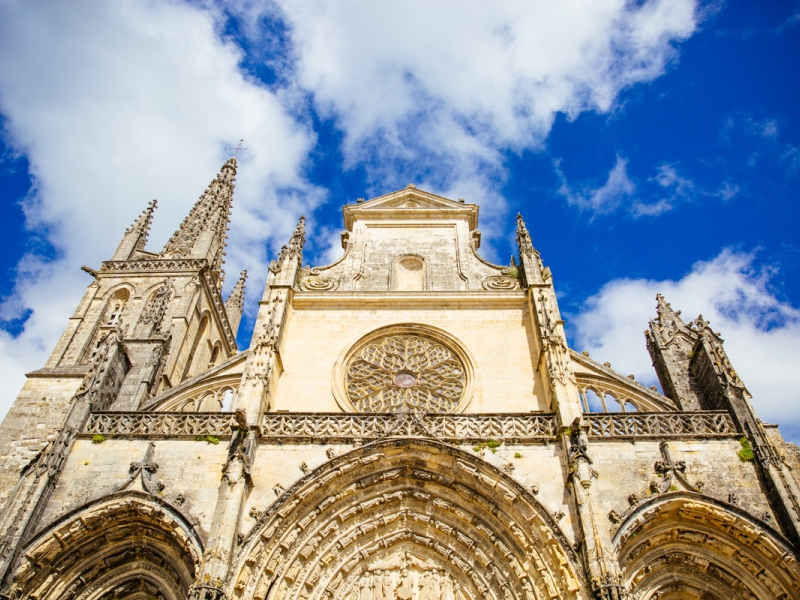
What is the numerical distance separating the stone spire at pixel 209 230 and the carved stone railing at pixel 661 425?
1446 centimetres

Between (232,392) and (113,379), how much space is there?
2.34 metres

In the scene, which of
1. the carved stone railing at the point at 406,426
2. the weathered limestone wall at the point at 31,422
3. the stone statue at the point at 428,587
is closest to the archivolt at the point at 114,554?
the carved stone railing at the point at 406,426

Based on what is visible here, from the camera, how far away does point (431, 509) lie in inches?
401

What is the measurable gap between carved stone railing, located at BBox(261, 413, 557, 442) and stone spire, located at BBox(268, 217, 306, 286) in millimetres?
3844

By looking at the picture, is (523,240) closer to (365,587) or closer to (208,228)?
(365,587)

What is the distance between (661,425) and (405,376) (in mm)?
4917

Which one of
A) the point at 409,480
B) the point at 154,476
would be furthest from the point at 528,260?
the point at 154,476

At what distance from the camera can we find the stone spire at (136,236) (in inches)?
822

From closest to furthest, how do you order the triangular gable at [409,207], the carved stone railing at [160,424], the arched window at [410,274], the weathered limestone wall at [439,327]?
the carved stone railing at [160,424] < the weathered limestone wall at [439,327] < the arched window at [410,274] < the triangular gable at [409,207]

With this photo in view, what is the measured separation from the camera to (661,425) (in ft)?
34.2

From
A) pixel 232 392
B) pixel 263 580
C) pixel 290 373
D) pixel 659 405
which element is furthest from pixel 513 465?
pixel 232 392

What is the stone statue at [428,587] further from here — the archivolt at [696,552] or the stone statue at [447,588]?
the archivolt at [696,552]

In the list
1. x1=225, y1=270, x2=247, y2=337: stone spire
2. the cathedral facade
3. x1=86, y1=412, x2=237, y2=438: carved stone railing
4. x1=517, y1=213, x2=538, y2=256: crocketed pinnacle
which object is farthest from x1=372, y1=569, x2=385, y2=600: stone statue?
x1=225, y1=270, x2=247, y2=337: stone spire

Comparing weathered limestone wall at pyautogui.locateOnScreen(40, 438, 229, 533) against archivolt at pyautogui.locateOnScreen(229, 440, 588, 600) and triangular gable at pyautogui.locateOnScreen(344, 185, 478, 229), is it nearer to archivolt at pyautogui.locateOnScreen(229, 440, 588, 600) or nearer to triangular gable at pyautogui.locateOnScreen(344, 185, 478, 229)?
archivolt at pyautogui.locateOnScreen(229, 440, 588, 600)
